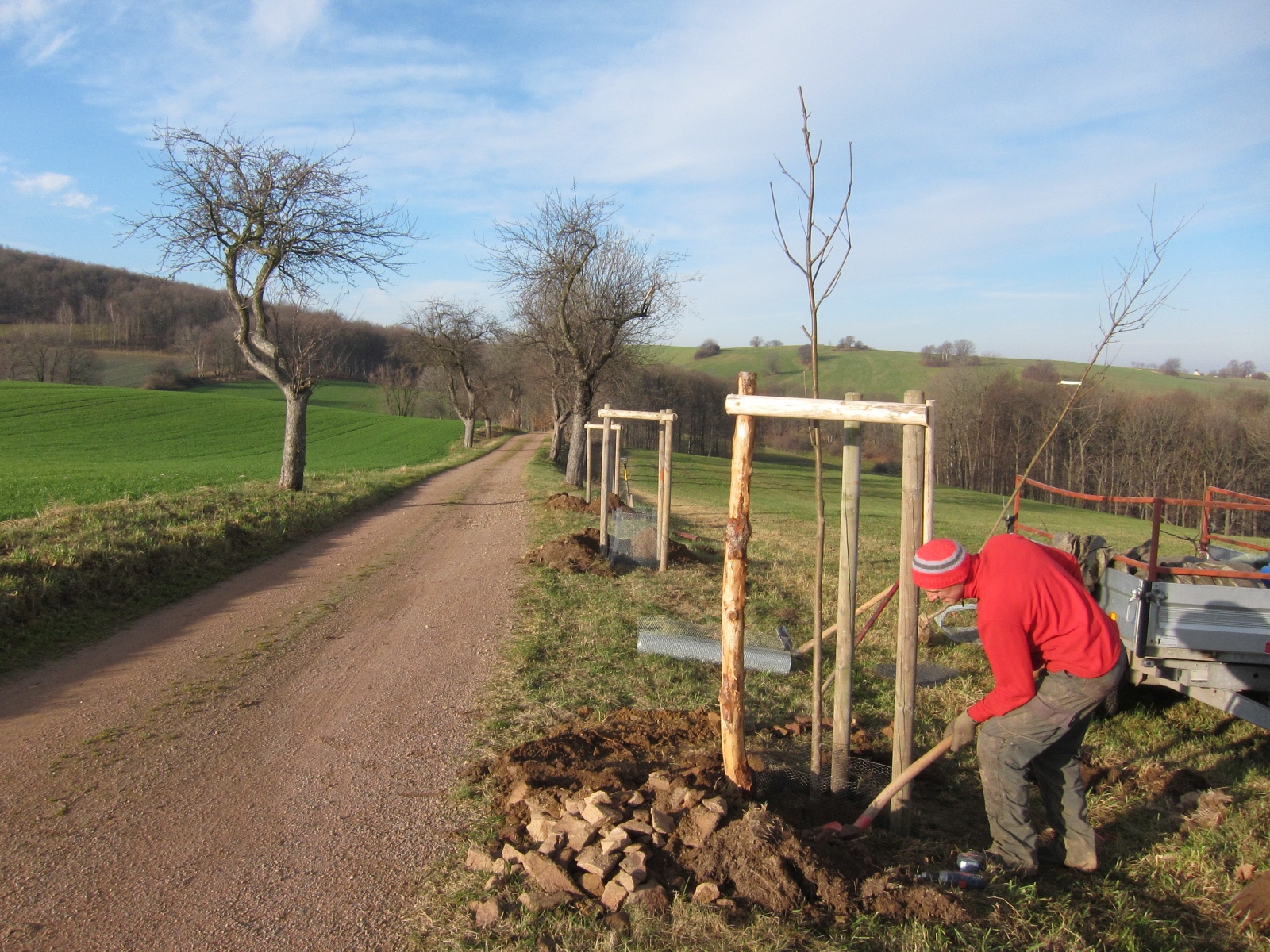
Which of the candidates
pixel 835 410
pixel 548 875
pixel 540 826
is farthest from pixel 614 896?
pixel 835 410

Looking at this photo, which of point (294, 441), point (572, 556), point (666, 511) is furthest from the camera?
point (294, 441)

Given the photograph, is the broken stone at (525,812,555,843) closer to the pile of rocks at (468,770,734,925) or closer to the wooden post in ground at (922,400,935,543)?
the pile of rocks at (468,770,734,925)

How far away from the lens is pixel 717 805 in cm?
350

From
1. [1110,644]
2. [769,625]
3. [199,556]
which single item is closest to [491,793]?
[1110,644]

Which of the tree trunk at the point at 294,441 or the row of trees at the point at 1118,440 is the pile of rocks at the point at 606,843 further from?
the row of trees at the point at 1118,440

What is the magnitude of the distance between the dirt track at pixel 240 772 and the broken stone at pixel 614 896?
2.65 ft

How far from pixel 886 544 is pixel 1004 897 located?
13569 millimetres

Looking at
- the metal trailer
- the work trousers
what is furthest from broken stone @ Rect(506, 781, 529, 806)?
the metal trailer

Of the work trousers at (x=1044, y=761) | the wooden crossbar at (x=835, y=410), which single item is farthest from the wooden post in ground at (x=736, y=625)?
the work trousers at (x=1044, y=761)

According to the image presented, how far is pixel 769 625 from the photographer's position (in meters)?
8.30

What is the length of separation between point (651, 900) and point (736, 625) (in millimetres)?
1484

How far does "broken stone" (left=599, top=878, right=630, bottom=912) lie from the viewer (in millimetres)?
3088

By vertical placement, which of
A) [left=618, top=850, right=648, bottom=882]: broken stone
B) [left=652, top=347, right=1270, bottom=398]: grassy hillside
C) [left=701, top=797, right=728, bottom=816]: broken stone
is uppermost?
[left=652, top=347, right=1270, bottom=398]: grassy hillside

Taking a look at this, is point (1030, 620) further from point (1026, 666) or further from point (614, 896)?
point (614, 896)
